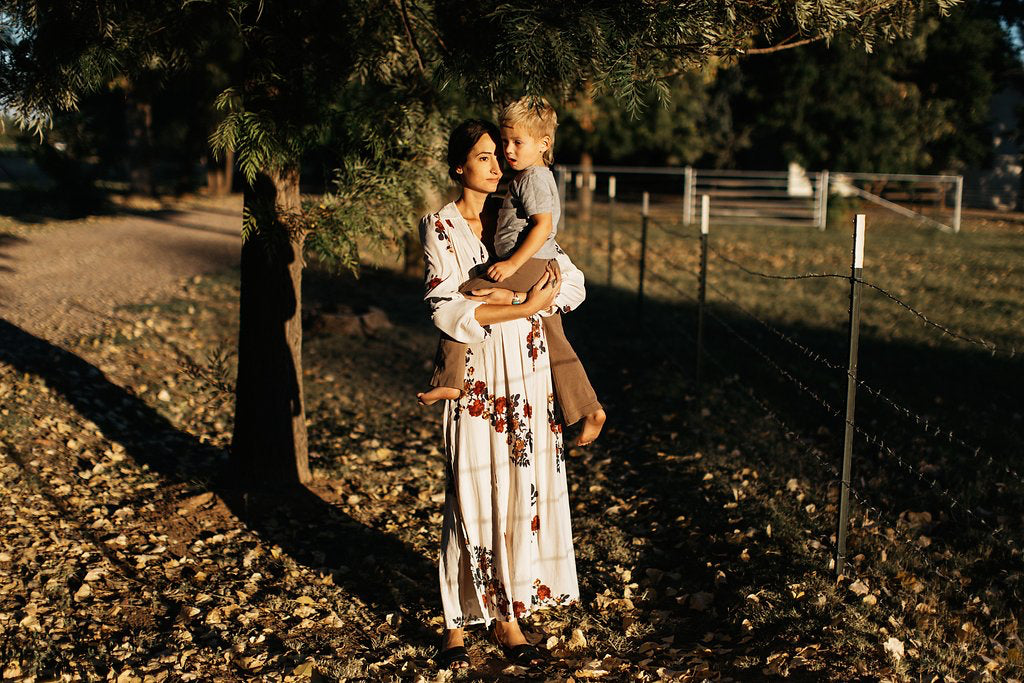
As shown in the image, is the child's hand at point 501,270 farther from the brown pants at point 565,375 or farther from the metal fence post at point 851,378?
the metal fence post at point 851,378

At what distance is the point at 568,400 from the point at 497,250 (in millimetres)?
678

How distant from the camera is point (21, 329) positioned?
9.35 meters

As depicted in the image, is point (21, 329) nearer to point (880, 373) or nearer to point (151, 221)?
point (880, 373)

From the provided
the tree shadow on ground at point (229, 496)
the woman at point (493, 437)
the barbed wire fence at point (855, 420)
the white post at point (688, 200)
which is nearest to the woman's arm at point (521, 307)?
the woman at point (493, 437)

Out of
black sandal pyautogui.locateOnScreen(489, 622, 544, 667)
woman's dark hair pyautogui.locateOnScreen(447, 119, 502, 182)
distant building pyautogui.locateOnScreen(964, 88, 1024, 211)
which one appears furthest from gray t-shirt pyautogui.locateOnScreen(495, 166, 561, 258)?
distant building pyautogui.locateOnScreen(964, 88, 1024, 211)

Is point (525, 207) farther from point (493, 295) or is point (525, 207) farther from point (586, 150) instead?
point (586, 150)

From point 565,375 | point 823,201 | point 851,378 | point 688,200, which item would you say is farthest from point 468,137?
point 823,201

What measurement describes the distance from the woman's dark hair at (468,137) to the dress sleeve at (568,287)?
0.53 metres

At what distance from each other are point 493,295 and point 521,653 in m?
1.55

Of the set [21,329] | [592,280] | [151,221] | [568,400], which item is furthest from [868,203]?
[568,400]

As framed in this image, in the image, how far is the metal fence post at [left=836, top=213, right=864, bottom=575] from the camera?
460 centimetres

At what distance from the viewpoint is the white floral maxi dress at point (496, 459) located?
3693 mm

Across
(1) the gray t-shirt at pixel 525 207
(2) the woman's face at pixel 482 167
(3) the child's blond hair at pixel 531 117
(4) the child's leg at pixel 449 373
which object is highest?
(3) the child's blond hair at pixel 531 117

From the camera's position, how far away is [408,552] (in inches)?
215
